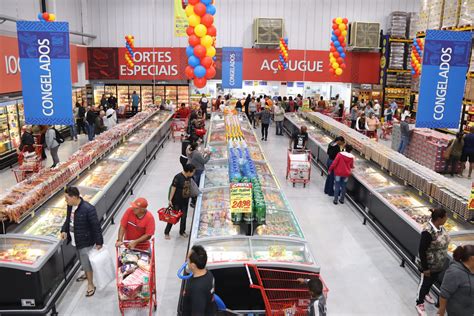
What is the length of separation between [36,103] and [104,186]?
70.5 inches

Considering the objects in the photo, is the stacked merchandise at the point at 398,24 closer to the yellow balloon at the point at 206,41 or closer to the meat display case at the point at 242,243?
the yellow balloon at the point at 206,41

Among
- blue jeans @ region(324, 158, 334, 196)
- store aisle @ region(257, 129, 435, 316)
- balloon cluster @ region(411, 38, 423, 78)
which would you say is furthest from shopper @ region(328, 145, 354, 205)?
balloon cluster @ region(411, 38, 423, 78)

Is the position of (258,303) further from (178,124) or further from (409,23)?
(409,23)

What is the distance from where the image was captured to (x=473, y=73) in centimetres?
1541

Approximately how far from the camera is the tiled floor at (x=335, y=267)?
5.44 m

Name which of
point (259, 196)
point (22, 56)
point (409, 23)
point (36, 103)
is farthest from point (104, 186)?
point (409, 23)

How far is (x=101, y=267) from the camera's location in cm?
534

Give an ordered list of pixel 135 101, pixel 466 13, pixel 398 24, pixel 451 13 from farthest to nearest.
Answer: pixel 135 101
pixel 398 24
pixel 451 13
pixel 466 13

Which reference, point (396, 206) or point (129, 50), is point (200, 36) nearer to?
point (396, 206)

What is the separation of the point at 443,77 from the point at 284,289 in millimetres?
4188

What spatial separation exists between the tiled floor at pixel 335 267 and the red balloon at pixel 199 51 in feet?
11.5

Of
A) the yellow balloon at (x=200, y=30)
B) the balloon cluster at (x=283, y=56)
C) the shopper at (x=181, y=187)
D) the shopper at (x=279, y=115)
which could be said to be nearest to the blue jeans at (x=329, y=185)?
the shopper at (x=181, y=187)

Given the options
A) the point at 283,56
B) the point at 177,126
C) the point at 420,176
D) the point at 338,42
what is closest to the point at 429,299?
the point at 420,176

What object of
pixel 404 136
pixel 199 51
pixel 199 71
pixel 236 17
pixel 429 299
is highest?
pixel 236 17
